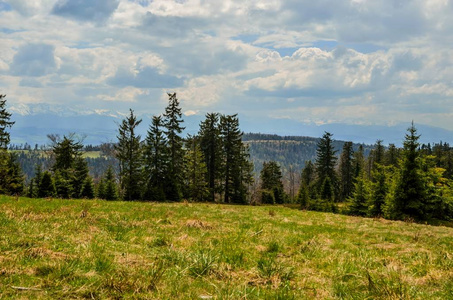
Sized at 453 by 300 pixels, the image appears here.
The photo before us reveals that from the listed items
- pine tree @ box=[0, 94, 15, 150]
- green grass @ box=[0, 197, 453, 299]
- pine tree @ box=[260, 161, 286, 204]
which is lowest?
pine tree @ box=[260, 161, 286, 204]

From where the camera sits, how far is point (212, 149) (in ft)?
189

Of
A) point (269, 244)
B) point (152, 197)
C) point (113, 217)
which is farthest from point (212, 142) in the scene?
point (269, 244)

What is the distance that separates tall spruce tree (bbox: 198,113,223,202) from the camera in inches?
2203

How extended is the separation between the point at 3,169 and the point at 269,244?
2169 inches

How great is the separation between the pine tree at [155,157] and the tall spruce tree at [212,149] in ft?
27.8

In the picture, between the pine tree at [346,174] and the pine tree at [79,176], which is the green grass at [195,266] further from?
the pine tree at [346,174]

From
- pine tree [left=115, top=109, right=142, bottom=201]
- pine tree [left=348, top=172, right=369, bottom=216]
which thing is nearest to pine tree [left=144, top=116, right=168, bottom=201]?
pine tree [left=115, top=109, right=142, bottom=201]

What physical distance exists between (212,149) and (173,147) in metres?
8.45

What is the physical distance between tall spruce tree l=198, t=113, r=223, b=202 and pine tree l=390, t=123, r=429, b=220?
30.2 m

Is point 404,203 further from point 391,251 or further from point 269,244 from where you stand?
point 269,244

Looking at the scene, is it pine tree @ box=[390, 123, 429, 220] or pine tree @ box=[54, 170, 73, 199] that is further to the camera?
pine tree @ box=[54, 170, 73, 199]

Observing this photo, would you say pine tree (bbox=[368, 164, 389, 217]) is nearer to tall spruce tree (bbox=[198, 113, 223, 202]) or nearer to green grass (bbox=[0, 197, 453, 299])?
tall spruce tree (bbox=[198, 113, 223, 202])

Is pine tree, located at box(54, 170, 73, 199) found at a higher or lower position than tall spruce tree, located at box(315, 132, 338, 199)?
lower

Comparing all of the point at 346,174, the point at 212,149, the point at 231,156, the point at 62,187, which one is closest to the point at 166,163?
the point at 212,149
